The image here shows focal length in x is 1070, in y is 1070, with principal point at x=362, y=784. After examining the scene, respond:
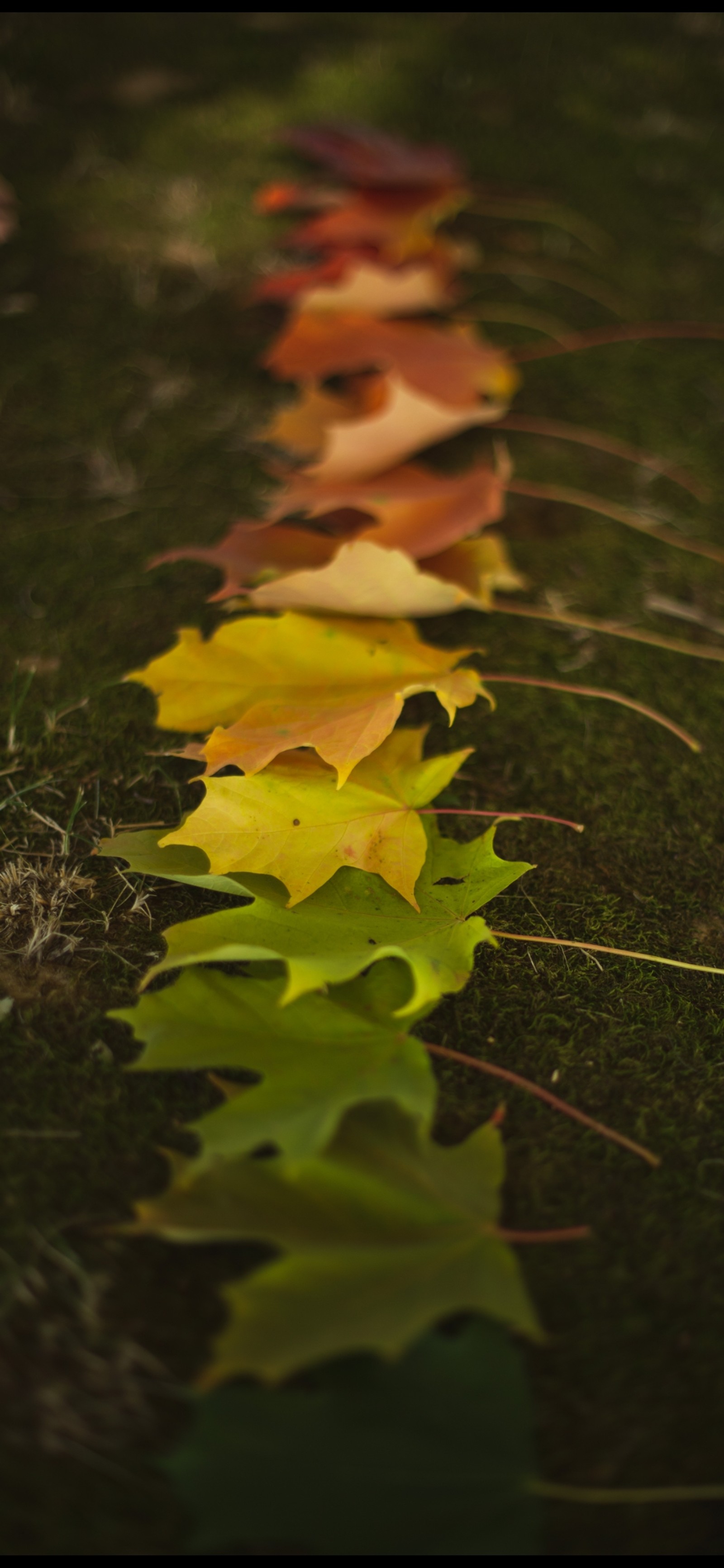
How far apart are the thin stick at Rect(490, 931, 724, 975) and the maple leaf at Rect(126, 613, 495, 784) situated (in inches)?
7.2

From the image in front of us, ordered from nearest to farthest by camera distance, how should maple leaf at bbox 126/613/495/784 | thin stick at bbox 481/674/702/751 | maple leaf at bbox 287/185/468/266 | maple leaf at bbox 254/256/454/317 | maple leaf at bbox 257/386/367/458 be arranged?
1. maple leaf at bbox 126/613/495/784
2. thin stick at bbox 481/674/702/751
3. maple leaf at bbox 257/386/367/458
4. maple leaf at bbox 254/256/454/317
5. maple leaf at bbox 287/185/468/266

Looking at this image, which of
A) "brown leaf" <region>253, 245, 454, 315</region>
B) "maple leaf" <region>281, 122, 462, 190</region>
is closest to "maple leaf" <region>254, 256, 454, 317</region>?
"brown leaf" <region>253, 245, 454, 315</region>

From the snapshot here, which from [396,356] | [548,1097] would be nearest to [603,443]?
[396,356]

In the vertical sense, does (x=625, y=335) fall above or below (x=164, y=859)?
above

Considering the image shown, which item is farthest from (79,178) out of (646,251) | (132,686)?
(132,686)

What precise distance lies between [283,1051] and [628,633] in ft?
1.99

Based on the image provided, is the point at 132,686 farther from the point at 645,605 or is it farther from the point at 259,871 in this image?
the point at 645,605

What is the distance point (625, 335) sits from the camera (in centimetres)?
152

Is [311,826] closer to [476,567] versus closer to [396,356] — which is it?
[476,567]

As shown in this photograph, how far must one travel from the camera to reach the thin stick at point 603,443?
1279mm

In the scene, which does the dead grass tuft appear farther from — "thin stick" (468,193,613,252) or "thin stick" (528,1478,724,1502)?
"thin stick" (468,193,613,252)

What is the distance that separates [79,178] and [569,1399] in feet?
5.93

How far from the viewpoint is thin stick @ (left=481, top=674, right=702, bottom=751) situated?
97cm

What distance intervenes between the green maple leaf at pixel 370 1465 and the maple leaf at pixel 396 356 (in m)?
1.06
